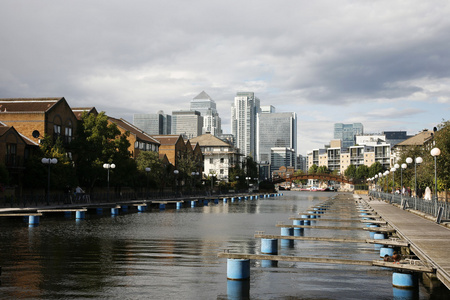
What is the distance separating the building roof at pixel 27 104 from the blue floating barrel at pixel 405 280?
54.5 meters

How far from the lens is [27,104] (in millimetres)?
64375

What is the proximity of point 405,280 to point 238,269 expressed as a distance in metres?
5.45

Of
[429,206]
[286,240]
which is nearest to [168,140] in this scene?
[429,206]

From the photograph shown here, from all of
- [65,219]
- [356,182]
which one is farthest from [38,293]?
[356,182]

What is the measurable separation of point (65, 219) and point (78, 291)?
1113 inches

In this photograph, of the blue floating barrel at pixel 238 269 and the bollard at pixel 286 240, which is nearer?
the blue floating barrel at pixel 238 269

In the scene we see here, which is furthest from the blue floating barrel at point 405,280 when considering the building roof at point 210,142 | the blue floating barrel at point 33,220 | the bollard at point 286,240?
the building roof at point 210,142

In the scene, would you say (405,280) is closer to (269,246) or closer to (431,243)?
(431,243)

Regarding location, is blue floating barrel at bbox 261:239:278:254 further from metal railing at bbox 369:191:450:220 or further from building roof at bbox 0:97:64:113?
building roof at bbox 0:97:64:113

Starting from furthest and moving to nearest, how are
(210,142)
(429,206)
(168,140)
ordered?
(210,142) → (168,140) → (429,206)

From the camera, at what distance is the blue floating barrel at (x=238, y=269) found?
16.7m

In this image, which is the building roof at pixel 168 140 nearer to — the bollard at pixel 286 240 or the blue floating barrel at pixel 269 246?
the bollard at pixel 286 240

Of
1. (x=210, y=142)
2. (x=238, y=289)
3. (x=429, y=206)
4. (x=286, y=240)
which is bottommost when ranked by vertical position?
(x=238, y=289)

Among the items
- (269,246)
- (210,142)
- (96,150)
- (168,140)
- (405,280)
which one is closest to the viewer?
(405,280)
